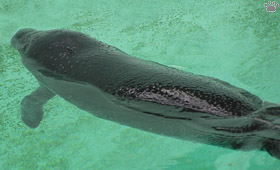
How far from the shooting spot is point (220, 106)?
2.36 m

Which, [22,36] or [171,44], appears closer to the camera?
[22,36]

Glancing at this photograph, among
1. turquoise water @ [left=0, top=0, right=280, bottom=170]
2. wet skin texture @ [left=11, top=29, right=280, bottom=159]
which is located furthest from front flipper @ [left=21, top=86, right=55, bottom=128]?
wet skin texture @ [left=11, top=29, right=280, bottom=159]

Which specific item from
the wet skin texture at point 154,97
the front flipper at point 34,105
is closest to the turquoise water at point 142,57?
the front flipper at point 34,105

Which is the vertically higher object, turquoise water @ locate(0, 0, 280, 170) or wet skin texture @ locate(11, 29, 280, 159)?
wet skin texture @ locate(11, 29, 280, 159)

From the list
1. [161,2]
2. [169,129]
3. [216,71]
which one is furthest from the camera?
[161,2]

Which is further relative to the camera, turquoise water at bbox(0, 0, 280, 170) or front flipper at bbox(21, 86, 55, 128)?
front flipper at bbox(21, 86, 55, 128)

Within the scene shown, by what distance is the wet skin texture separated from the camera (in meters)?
2.32

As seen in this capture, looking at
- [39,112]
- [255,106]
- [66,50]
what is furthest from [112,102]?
[39,112]

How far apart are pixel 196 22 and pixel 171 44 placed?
0.92m

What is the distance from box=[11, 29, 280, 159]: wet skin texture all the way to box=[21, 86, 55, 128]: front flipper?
18.9 inches

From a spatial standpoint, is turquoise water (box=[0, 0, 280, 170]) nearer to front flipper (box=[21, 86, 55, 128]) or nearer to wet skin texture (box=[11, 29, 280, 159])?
front flipper (box=[21, 86, 55, 128])

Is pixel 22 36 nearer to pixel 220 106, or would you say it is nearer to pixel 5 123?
pixel 5 123

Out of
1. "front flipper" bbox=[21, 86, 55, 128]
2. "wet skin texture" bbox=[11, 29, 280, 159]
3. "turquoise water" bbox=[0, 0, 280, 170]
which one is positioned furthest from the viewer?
"front flipper" bbox=[21, 86, 55, 128]

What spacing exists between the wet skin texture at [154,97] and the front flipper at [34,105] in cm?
48
